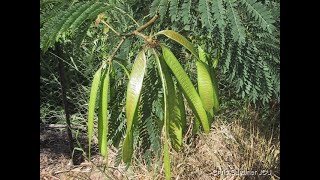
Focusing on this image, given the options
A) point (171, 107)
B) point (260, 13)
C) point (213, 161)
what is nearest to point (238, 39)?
point (260, 13)

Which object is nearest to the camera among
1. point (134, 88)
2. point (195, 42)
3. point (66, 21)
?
point (134, 88)

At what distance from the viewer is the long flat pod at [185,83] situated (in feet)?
2.80

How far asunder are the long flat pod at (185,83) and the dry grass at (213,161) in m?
0.96

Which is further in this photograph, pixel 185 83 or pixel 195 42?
pixel 195 42

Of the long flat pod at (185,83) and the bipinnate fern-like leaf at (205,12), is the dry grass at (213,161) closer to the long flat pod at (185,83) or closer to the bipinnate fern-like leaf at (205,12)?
the bipinnate fern-like leaf at (205,12)

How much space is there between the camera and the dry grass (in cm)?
186

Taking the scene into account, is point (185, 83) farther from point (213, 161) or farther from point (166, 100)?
point (213, 161)

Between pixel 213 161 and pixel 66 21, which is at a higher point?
pixel 66 21

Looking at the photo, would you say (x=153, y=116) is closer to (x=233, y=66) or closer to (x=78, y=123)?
(x=233, y=66)

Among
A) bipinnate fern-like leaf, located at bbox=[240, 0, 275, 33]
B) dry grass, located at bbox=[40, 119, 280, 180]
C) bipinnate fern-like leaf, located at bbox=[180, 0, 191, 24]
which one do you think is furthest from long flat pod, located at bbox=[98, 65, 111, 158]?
dry grass, located at bbox=[40, 119, 280, 180]

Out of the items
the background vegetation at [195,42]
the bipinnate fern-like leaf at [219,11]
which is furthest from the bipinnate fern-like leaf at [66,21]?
the bipinnate fern-like leaf at [219,11]

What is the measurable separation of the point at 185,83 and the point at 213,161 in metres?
1.20

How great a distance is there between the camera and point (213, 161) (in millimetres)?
2002
